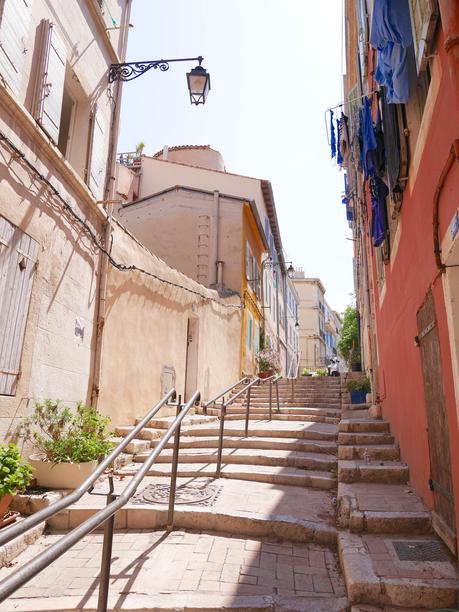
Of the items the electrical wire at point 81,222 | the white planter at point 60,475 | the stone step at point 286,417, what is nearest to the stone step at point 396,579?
the white planter at point 60,475

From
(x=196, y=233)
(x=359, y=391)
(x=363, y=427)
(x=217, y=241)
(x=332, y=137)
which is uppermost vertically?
(x=196, y=233)

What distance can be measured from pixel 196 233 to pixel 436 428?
13.4 m

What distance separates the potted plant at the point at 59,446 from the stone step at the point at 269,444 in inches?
65.1

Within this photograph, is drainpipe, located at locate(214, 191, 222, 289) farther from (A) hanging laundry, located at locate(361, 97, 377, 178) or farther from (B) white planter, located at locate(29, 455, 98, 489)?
(B) white planter, located at locate(29, 455, 98, 489)

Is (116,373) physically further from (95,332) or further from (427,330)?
(427,330)

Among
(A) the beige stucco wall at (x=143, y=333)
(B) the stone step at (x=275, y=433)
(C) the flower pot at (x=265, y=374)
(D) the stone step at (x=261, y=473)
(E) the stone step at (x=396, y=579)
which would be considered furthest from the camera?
(C) the flower pot at (x=265, y=374)

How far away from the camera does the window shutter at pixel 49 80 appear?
5.65 m

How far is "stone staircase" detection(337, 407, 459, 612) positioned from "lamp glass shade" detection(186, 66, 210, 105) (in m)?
5.85

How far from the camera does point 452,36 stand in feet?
8.60

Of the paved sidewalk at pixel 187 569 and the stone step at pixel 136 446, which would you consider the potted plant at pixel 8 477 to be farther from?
the stone step at pixel 136 446

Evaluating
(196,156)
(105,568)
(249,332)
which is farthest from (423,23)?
(196,156)

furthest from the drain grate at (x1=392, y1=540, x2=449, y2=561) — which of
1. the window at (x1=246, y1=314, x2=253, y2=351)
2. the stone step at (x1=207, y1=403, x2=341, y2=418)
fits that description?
the window at (x1=246, y1=314, x2=253, y2=351)

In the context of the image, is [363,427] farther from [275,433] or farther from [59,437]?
[59,437]

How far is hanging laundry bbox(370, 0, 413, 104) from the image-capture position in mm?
3996
